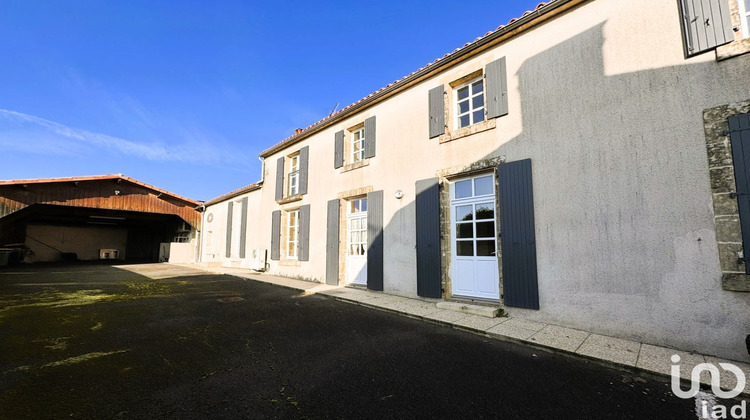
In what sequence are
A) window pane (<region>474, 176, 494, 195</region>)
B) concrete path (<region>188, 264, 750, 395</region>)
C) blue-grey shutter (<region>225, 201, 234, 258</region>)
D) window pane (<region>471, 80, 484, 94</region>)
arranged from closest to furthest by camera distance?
concrete path (<region>188, 264, 750, 395</region>)
window pane (<region>474, 176, 494, 195</region>)
window pane (<region>471, 80, 484, 94</region>)
blue-grey shutter (<region>225, 201, 234, 258</region>)

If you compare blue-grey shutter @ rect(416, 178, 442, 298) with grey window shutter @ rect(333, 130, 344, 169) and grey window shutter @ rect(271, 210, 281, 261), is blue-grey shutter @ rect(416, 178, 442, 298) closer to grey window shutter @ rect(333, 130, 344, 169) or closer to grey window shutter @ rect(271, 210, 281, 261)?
grey window shutter @ rect(333, 130, 344, 169)

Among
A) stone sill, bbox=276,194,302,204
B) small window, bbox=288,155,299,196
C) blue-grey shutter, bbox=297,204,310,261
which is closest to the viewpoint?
blue-grey shutter, bbox=297,204,310,261

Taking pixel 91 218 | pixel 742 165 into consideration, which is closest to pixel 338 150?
pixel 742 165

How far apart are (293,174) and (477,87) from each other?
23.0ft

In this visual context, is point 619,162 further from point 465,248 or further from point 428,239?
point 428,239

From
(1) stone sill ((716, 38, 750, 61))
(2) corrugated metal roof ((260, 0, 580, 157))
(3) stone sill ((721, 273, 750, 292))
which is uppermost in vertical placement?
(2) corrugated metal roof ((260, 0, 580, 157))

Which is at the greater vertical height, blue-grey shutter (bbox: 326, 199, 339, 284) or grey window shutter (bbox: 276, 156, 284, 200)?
grey window shutter (bbox: 276, 156, 284, 200)

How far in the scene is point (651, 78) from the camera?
3832 mm

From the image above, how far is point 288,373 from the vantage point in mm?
2791

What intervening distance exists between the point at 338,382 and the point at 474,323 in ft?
8.26

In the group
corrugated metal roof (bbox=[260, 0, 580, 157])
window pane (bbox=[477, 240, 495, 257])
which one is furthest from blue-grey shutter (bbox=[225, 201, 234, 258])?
window pane (bbox=[477, 240, 495, 257])

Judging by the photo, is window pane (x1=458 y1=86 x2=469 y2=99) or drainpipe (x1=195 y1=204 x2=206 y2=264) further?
drainpipe (x1=195 y1=204 x2=206 y2=264)

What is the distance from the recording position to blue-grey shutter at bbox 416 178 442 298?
5742mm

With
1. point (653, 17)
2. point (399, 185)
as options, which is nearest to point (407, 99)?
point (399, 185)
